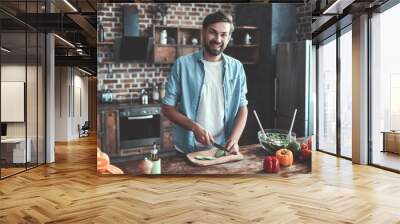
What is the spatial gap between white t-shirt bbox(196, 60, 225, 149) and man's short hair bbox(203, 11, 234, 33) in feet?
2.02

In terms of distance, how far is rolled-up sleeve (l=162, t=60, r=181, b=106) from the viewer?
6.05 m

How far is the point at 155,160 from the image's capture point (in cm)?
605

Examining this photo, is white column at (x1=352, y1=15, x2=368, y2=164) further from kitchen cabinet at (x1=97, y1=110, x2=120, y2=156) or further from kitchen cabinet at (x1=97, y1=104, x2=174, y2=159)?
kitchen cabinet at (x1=97, y1=110, x2=120, y2=156)

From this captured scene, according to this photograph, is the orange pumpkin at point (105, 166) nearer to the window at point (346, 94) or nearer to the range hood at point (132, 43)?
the range hood at point (132, 43)

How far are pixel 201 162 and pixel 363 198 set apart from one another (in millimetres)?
2469

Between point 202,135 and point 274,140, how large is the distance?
1.15 metres

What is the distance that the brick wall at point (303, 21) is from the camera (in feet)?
19.8

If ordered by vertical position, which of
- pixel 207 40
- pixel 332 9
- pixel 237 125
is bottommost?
pixel 237 125

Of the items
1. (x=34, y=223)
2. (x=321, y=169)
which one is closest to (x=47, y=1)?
(x=34, y=223)

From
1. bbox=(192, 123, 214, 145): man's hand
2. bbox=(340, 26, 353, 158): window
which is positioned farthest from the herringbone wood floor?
bbox=(340, 26, 353, 158): window

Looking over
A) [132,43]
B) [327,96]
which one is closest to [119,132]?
[132,43]

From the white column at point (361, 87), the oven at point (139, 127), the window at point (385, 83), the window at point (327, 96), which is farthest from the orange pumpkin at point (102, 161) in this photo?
the window at point (327, 96)

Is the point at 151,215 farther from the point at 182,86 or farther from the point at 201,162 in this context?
the point at 182,86

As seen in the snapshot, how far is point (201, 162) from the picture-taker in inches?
239
